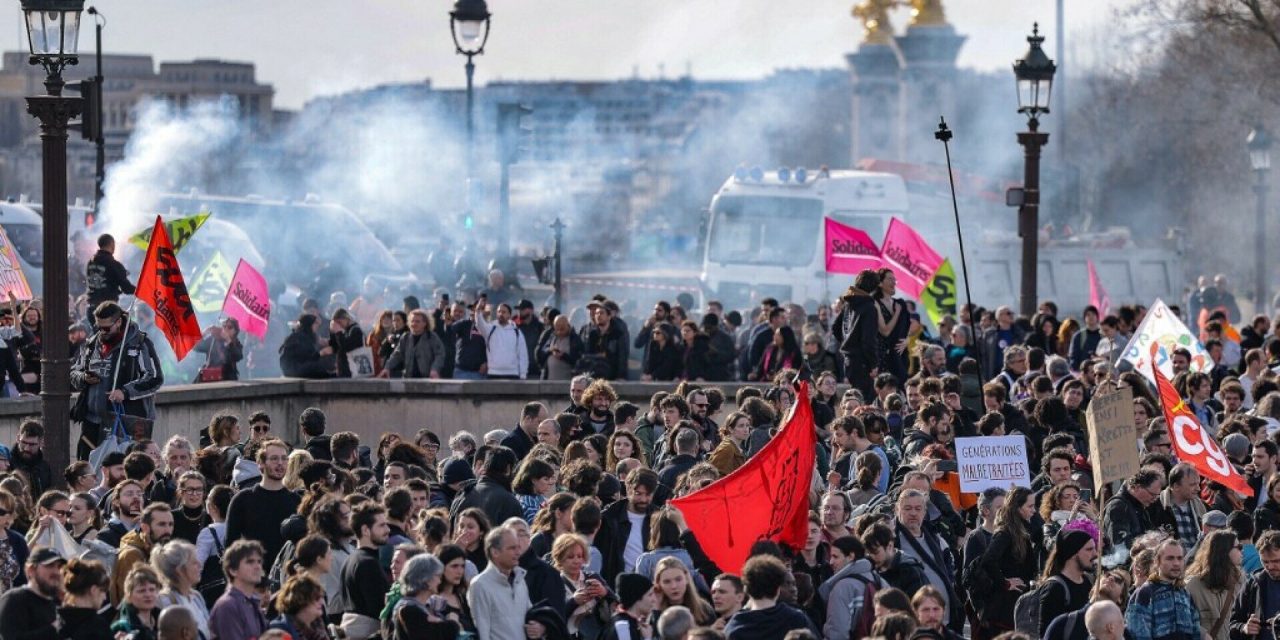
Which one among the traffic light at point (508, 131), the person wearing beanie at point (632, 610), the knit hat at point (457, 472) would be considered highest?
the traffic light at point (508, 131)

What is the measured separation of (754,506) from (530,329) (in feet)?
39.6

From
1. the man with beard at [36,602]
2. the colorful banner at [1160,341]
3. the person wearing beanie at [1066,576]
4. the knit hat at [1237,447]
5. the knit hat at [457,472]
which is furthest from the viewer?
the colorful banner at [1160,341]

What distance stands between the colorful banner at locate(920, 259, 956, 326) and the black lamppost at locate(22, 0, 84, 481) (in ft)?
36.4

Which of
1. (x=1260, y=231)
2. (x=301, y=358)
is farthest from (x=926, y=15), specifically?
(x=301, y=358)

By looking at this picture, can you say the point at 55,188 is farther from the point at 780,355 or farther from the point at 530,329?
the point at 530,329

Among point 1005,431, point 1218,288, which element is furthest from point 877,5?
point 1005,431

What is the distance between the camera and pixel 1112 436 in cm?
1495

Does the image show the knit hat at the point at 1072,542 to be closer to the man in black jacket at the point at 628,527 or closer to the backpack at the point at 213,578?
the man in black jacket at the point at 628,527

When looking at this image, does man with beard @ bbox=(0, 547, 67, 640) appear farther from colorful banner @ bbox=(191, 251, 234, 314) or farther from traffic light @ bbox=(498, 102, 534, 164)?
traffic light @ bbox=(498, 102, 534, 164)

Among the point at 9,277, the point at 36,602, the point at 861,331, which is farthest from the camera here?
the point at 861,331

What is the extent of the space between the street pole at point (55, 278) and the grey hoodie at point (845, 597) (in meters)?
6.27

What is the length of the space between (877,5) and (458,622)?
90.7 meters

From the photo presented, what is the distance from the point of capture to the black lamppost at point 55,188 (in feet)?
55.8

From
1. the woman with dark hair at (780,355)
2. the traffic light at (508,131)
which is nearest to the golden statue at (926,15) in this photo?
the traffic light at (508,131)
